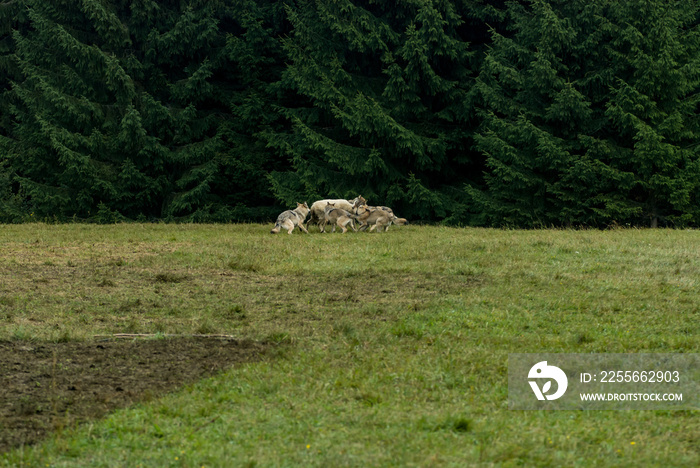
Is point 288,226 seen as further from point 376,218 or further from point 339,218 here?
point 376,218

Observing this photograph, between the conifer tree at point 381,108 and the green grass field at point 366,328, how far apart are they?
11.0m

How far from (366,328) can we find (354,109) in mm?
21210

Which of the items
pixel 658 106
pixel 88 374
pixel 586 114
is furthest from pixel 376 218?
pixel 88 374

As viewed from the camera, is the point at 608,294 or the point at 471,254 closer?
the point at 608,294

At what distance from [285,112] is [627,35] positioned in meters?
13.9

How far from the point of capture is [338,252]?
16500 mm

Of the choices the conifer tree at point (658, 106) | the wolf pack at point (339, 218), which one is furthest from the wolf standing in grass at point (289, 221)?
the conifer tree at point (658, 106)

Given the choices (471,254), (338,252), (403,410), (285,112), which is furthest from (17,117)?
(403,410)

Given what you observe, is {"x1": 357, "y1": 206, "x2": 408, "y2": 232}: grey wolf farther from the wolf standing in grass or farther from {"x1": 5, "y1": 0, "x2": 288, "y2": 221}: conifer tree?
{"x1": 5, "y1": 0, "x2": 288, "y2": 221}: conifer tree

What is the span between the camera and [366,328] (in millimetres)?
9562

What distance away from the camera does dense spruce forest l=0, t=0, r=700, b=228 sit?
27359 mm

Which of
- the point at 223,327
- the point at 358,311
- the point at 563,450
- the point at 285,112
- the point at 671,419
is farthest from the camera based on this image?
the point at 285,112

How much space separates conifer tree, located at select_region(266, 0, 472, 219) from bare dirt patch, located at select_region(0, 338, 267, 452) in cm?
2176

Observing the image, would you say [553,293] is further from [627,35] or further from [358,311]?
[627,35]
